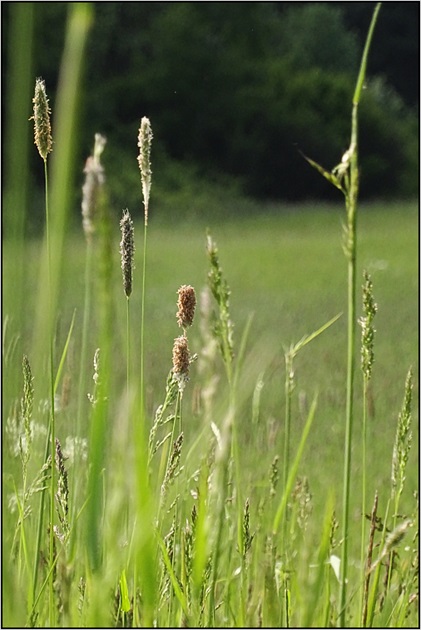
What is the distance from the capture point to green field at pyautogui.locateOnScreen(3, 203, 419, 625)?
446 mm

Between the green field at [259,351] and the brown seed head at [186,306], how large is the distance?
4 cm

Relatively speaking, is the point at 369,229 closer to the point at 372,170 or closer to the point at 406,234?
the point at 406,234

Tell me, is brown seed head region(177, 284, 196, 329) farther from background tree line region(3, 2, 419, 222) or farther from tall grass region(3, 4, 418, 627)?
background tree line region(3, 2, 419, 222)

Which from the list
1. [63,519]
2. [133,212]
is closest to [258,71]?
[133,212]

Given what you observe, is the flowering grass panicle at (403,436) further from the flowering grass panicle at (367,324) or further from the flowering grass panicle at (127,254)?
the flowering grass panicle at (127,254)

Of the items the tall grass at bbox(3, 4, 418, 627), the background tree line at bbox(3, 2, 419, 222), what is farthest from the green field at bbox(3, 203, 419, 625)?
the background tree line at bbox(3, 2, 419, 222)

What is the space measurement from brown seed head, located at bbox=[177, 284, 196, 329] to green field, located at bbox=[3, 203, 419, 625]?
0.04 m

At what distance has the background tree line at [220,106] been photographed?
1186cm

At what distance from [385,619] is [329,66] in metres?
14.9

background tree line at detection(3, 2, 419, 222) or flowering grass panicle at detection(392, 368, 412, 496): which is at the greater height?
background tree line at detection(3, 2, 419, 222)

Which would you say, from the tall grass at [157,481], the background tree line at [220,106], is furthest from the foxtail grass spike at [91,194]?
the background tree line at [220,106]

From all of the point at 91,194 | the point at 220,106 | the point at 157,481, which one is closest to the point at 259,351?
the point at 91,194

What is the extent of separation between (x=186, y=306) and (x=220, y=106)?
39.0 feet

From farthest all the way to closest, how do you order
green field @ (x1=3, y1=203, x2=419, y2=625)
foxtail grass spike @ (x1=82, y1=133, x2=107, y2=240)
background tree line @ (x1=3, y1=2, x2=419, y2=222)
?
background tree line @ (x1=3, y1=2, x2=419, y2=222) → green field @ (x1=3, y1=203, x2=419, y2=625) → foxtail grass spike @ (x1=82, y1=133, x2=107, y2=240)
